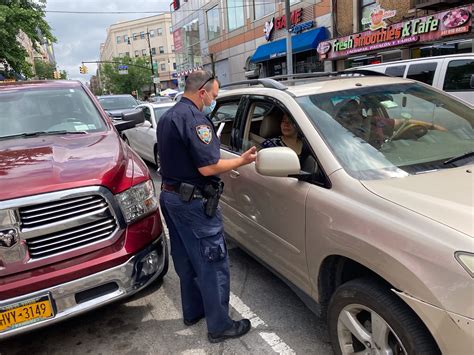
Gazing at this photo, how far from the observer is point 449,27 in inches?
474

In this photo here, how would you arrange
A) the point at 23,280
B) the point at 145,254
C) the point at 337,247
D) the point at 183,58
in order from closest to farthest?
the point at 337,247 → the point at 23,280 → the point at 145,254 → the point at 183,58

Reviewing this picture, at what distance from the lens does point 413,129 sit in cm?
270

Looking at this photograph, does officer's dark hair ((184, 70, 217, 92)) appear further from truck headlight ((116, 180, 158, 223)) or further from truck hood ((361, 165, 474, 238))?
truck hood ((361, 165, 474, 238))

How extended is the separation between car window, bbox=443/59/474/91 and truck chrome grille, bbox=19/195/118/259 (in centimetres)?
706

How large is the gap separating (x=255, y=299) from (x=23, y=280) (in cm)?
172

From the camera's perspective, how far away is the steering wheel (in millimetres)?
2633

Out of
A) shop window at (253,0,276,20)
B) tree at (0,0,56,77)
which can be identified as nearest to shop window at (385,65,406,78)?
tree at (0,0,56,77)

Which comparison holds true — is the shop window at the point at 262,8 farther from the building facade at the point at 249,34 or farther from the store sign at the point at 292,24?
the store sign at the point at 292,24

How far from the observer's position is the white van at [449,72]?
7.30 meters

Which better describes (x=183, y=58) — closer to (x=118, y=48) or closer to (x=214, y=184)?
(x=214, y=184)

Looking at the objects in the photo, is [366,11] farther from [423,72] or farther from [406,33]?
[423,72]

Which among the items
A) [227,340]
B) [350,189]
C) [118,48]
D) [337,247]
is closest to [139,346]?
[227,340]

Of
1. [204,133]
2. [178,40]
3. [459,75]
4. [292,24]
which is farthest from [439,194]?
[178,40]

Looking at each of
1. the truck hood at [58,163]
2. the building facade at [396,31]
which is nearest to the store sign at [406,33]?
the building facade at [396,31]
